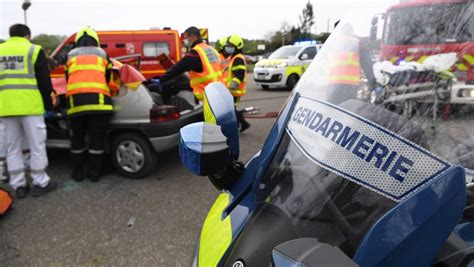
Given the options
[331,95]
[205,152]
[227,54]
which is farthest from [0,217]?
[227,54]

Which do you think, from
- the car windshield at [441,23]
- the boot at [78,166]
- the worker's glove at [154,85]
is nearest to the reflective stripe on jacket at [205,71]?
the worker's glove at [154,85]

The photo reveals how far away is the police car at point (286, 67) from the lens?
489 inches

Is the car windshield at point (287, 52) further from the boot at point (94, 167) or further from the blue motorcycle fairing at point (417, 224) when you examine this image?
the blue motorcycle fairing at point (417, 224)

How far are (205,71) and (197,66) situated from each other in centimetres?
12

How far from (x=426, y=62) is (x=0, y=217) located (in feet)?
12.5

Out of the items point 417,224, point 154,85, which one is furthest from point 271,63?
point 417,224

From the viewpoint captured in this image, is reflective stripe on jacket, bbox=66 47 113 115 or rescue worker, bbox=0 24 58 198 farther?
reflective stripe on jacket, bbox=66 47 113 115

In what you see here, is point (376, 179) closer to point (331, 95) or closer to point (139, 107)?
point (331, 95)

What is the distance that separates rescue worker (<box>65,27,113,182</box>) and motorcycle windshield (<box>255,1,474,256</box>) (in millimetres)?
3300

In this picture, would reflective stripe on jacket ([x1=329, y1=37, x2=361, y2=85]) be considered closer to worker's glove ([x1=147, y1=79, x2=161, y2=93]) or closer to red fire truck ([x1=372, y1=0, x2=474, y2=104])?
red fire truck ([x1=372, y1=0, x2=474, y2=104])

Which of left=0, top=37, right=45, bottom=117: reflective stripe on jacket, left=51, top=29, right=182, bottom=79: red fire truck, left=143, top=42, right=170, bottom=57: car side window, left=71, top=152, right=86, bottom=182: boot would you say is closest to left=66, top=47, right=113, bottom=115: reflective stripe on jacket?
left=0, top=37, right=45, bottom=117: reflective stripe on jacket

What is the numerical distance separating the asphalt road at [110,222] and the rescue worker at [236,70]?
6.26ft

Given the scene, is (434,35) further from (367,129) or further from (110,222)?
(110,222)

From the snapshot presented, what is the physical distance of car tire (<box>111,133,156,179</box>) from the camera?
4.30 meters
